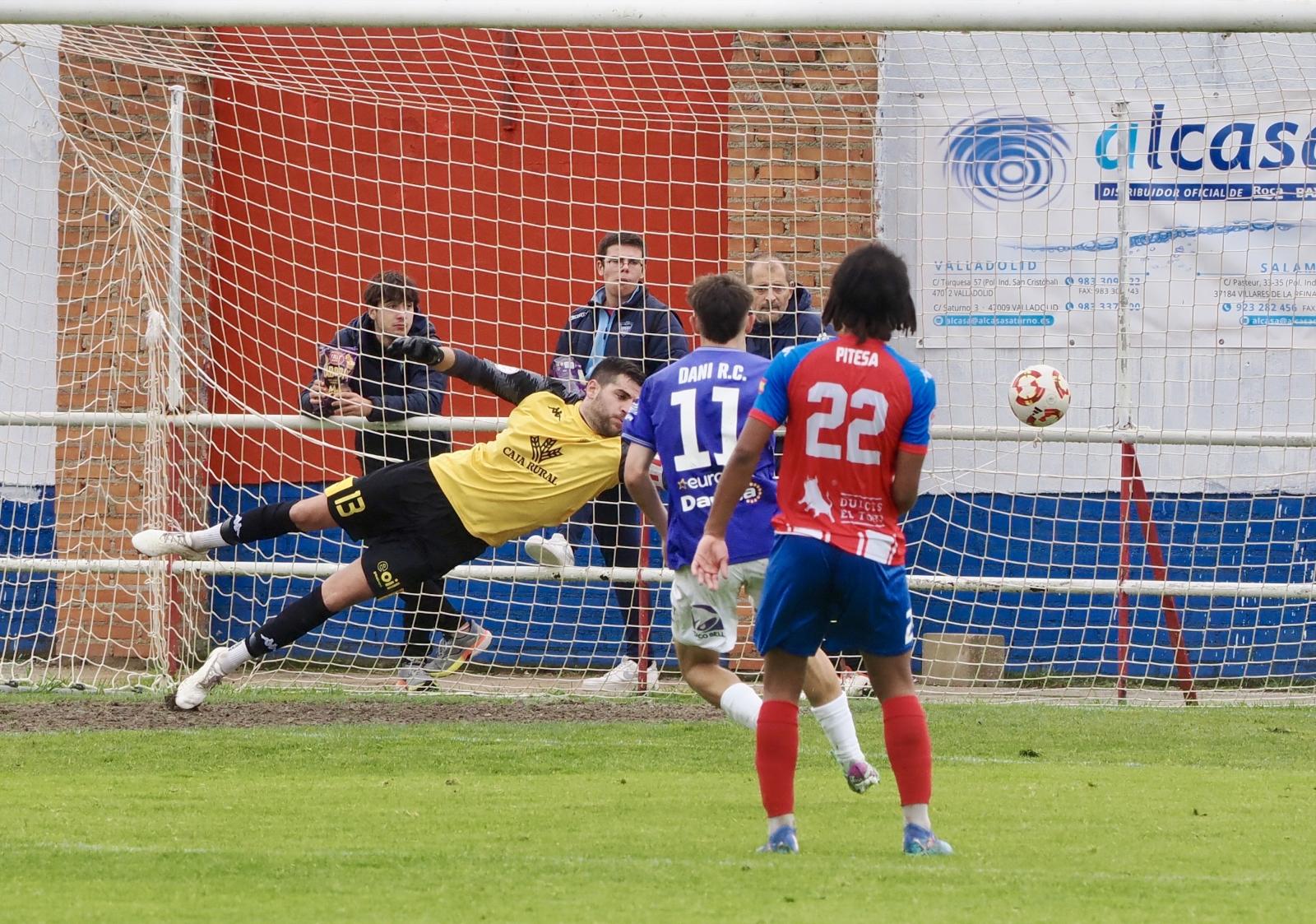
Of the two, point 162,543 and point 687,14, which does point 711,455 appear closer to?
point 687,14

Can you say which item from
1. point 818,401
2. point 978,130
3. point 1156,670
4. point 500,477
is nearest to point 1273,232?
point 978,130

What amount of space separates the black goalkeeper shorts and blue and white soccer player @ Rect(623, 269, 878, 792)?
1.85 meters

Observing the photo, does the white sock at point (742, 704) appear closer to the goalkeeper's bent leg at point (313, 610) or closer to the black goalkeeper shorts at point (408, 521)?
the black goalkeeper shorts at point (408, 521)

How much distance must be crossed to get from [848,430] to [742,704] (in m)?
1.64

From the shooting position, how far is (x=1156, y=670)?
10.5 meters

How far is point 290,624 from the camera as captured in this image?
8.02m

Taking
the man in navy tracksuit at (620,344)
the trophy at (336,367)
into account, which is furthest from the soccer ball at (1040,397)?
the trophy at (336,367)

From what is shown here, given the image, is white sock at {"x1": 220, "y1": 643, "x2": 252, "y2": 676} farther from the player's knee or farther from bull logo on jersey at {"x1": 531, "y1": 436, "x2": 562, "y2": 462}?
bull logo on jersey at {"x1": 531, "y1": 436, "x2": 562, "y2": 462}

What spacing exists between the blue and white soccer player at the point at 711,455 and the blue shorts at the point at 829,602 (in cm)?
125

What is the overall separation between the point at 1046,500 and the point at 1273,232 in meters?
2.10

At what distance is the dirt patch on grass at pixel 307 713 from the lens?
811cm

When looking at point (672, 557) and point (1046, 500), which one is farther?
point (1046, 500)

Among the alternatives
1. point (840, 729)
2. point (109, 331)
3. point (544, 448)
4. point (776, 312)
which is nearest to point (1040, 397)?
point (776, 312)

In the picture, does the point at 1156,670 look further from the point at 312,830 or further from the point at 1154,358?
the point at 312,830
